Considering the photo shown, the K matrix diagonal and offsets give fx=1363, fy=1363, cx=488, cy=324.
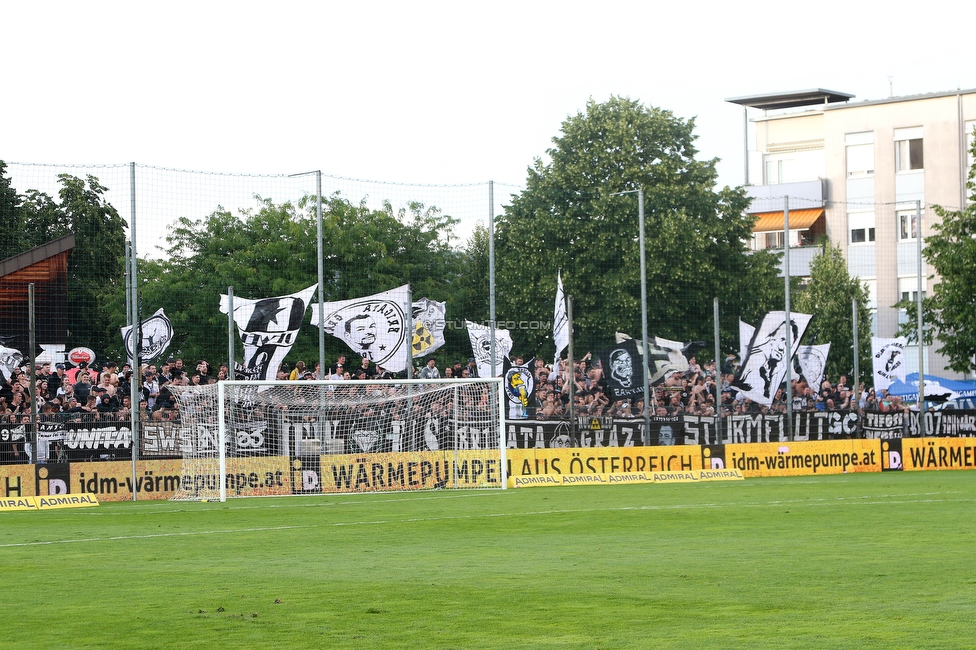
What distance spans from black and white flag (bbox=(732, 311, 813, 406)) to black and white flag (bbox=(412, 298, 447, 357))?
8250 millimetres

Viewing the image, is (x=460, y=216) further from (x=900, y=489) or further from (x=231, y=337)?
(x=900, y=489)

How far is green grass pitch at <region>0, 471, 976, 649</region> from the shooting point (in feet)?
27.0

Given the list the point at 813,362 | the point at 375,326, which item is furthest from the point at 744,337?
the point at 375,326

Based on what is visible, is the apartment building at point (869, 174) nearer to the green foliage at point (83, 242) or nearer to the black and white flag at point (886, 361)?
the black and white flag at point (886, 361)

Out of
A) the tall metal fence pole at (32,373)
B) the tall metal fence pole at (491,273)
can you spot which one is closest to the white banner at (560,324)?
the tall metal fence pole at (491,273)

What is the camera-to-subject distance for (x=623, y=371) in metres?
31.8

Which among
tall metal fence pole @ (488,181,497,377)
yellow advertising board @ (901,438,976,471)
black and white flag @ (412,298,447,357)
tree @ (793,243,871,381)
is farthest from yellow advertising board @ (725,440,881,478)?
tree @ (793,243,871,381)

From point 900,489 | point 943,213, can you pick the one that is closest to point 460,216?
point 900,489

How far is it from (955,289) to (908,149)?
3033 cm

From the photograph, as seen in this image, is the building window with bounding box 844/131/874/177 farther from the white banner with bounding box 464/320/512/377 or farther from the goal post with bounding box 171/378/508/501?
the goal post with bounding box 171/378/508/501

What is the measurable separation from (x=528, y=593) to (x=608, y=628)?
6.23 feet

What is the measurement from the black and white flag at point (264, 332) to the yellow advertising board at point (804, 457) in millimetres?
10205

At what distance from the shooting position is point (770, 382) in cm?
3422

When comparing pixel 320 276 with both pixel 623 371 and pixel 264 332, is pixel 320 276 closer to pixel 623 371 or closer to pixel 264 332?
pixel 264 332
